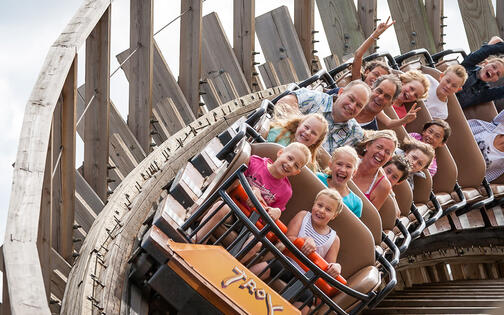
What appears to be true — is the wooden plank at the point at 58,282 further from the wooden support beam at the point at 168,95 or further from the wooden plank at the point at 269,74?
the wooden plank at the point at 269,74

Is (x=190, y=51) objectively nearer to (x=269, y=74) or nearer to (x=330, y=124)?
(x=330, y=124)

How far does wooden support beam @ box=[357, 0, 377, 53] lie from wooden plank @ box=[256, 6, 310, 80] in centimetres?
101

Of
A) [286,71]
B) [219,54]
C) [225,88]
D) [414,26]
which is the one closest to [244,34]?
[219,54]

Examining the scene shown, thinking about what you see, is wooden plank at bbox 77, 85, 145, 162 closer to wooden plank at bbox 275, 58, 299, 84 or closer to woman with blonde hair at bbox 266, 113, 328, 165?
woman with blonde hair at bbox 266, 113, 328, 165

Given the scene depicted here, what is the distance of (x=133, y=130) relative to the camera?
17.9ft

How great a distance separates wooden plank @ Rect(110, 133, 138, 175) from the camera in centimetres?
534

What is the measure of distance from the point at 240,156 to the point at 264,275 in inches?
19.9

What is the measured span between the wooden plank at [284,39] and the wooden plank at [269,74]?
166 millimetres

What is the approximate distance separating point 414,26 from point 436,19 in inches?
8.7

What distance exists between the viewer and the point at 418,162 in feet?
16.7

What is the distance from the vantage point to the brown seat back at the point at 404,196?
5.04 m

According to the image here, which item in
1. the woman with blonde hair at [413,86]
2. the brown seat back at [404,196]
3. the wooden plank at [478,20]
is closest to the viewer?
the brown seat back at [404,196]

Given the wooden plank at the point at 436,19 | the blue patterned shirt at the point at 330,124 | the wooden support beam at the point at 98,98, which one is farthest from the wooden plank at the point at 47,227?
the wooden plank at the point at 436,19

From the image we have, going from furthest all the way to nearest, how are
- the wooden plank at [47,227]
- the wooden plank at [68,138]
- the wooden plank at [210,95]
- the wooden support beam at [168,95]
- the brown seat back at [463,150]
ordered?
the wooden plank at [210,95] → the brown seat back at [463,150] → the wooden support beam at [168,95] → the wooden plank at [68,138] → the wooden plank at [47,227]
